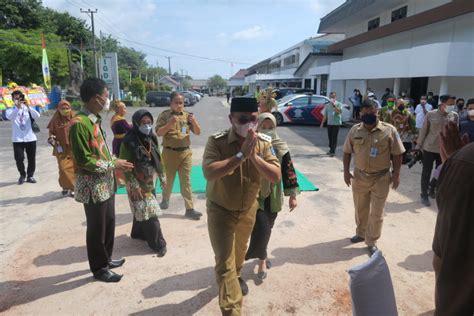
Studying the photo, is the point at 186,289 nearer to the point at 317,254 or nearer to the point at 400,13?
the point at 317,254

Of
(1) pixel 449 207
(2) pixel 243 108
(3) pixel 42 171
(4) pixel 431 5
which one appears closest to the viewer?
(1) pixel 449 207

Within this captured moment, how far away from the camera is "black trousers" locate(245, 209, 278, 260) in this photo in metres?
3.25

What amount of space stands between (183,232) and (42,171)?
15.6ft

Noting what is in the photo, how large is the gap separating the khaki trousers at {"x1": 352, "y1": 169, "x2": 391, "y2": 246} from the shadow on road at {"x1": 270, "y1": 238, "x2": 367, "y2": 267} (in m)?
0.27

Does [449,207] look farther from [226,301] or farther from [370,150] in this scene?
[370,150]

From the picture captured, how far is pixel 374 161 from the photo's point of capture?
12.8 ft

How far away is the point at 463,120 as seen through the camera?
4.98m

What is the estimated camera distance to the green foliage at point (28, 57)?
29.4m

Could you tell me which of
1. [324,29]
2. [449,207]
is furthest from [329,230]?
[324,29]

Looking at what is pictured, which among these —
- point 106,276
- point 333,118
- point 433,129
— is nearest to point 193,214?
point 106,276

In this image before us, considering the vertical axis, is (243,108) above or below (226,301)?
above

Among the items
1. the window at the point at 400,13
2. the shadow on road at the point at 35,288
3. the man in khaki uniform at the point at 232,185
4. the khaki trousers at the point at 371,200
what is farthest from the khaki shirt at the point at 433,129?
the window at the point at 400,13

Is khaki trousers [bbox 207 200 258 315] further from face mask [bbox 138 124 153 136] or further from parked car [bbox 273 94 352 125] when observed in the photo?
parked car [bbox 273 94 352 125]

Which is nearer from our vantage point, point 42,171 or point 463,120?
point 463,120
